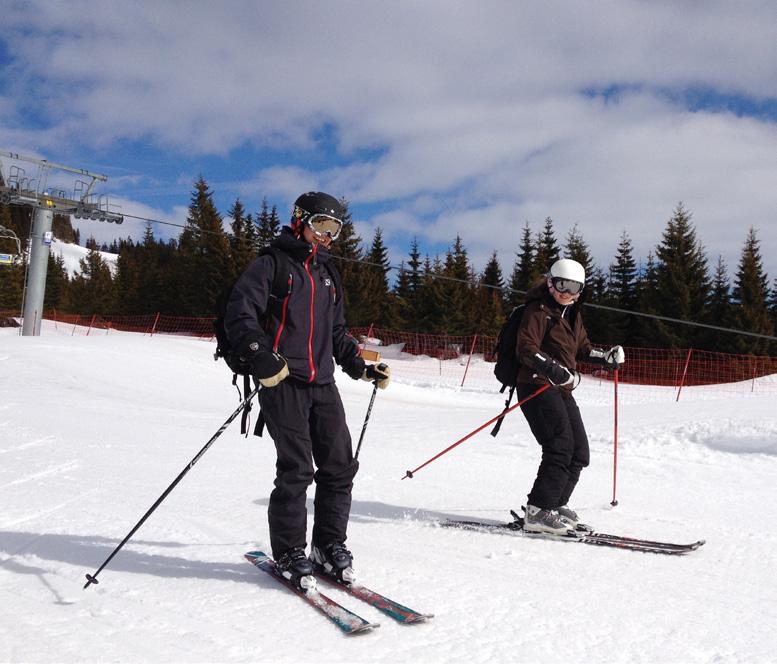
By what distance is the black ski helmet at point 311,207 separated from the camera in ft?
10.3

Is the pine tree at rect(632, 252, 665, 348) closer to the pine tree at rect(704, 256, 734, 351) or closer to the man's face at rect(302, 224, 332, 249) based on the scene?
the pine tree at rect(704, 256, 734, 351)

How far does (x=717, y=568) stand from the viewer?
337 centimetres

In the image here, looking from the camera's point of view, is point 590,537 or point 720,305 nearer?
point 590,537

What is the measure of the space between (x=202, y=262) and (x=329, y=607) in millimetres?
42651

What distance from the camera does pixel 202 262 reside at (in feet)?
141

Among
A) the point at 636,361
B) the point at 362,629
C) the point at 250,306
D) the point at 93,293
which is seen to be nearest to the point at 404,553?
the point at 362,629

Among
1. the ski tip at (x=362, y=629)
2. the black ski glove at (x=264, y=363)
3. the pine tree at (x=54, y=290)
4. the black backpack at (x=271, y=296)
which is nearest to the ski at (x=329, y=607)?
the ski tip at (x=362, y=629)

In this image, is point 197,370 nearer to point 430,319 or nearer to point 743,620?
point 743,620

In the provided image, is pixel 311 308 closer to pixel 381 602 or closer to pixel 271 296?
pixel 271 296

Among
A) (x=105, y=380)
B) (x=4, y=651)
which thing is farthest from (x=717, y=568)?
(x=105, y=380)

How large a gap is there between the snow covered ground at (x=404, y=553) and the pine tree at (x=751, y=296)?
25768 millimetres

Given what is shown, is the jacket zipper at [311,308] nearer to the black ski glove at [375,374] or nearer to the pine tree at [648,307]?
the black ski glove at [375,374]

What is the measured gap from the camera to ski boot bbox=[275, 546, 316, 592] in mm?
2697

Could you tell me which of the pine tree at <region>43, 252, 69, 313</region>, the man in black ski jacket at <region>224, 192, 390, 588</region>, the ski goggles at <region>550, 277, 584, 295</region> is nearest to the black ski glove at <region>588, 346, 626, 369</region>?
the ski goggles at <region>550, 277, 584, 295</region>
